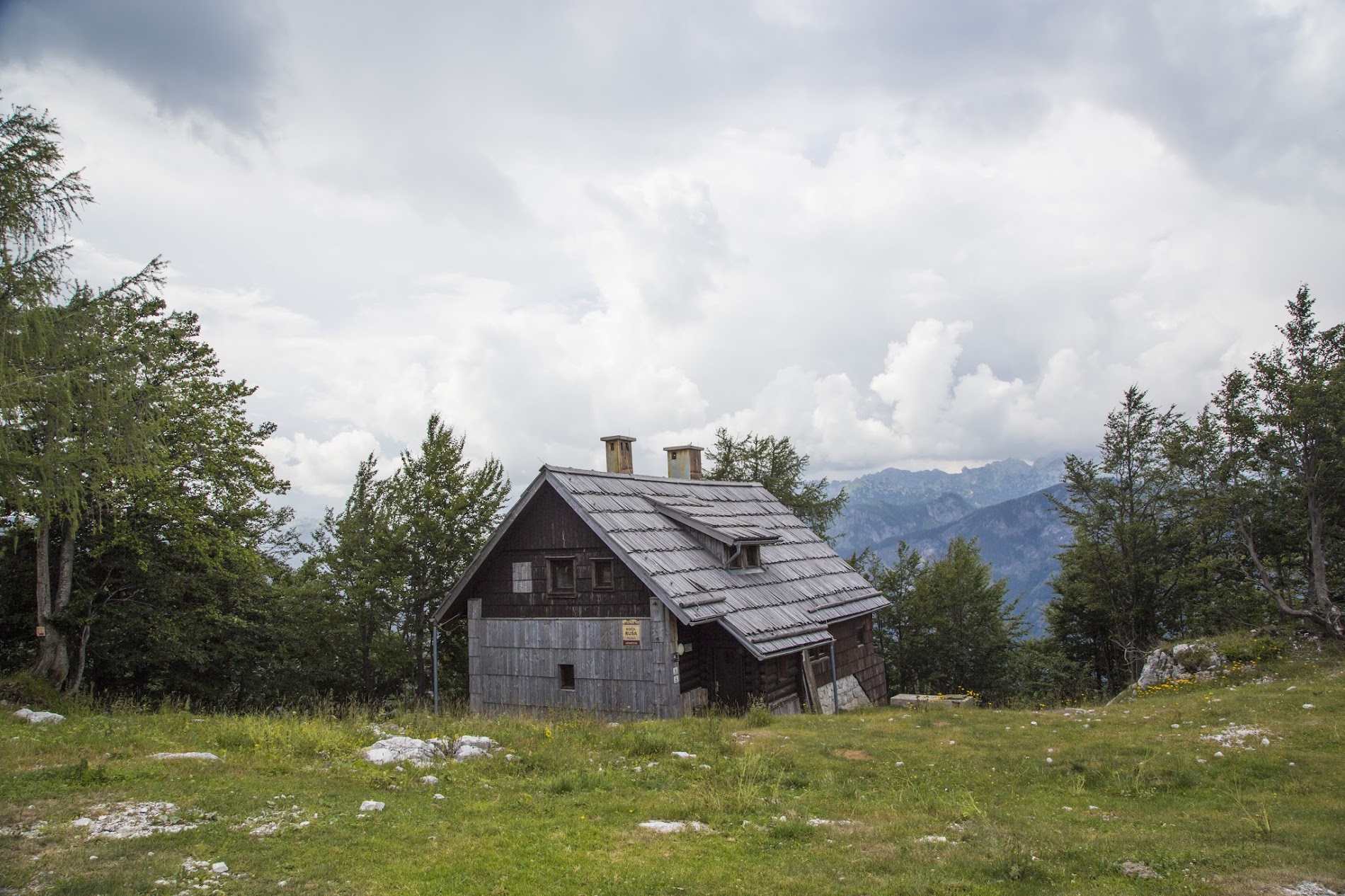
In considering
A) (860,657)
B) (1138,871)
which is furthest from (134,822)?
(860,657)

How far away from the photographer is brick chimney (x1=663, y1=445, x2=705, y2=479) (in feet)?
98.8

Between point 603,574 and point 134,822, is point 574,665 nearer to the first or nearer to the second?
point 603,574

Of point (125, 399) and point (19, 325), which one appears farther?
point (125, 399)

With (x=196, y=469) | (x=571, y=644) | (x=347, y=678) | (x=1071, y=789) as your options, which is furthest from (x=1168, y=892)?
(x=347, y=678)

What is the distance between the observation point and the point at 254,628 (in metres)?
25.4

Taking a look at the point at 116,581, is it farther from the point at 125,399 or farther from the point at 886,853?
the point at 886,853

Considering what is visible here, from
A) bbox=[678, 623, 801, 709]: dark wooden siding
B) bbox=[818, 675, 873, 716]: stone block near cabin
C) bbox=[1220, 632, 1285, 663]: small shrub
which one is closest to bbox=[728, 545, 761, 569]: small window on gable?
bbox=[678, 623, 801, 709]: dark wooden siding

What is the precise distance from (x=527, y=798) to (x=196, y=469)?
17777 mm

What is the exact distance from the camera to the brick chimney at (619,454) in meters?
26.3

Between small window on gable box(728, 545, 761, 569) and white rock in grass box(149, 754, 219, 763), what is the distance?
1366 cm

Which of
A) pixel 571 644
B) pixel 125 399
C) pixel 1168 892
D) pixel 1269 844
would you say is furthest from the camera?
pixel 571 644

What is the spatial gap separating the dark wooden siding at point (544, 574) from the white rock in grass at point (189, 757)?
10.0m

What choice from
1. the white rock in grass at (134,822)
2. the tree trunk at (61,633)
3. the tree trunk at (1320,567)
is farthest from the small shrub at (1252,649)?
the tree trunk at (61,633)

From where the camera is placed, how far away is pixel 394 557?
92.5 feet
